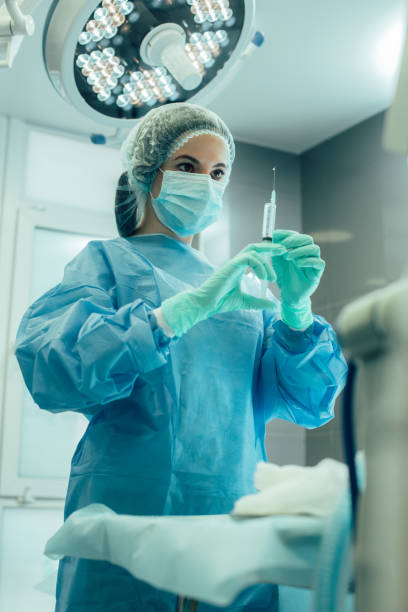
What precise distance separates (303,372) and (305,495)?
2.28 feet

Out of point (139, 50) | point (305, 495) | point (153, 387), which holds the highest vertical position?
point (139, 50)

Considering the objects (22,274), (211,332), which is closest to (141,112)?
(211,332)

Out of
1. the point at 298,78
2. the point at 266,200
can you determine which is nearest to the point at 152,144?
the point at 298,78

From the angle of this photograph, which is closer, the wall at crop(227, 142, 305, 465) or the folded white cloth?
the folded white cloth

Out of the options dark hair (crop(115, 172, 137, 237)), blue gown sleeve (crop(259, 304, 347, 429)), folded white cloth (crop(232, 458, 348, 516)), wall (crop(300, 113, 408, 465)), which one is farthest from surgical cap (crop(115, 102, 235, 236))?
wall (crop(300, 113, 408, 465))

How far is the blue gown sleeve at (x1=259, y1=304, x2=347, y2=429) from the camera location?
57.3 inches

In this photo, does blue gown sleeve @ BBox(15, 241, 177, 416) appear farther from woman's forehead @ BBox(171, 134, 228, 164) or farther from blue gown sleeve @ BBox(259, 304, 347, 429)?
woman's forehead @ BBox(171, 134, 228, 164)

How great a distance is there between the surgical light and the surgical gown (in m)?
0.30

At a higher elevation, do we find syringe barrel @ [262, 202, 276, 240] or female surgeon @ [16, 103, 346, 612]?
syringe barrel @ [262, 202, 276, 240]

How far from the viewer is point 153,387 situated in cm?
134

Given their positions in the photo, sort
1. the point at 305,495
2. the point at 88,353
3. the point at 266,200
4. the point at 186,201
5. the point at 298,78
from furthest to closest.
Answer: the point at 266,200, the point at 298,78, the point at 186,201, the point at 88,353, the point at 305,495

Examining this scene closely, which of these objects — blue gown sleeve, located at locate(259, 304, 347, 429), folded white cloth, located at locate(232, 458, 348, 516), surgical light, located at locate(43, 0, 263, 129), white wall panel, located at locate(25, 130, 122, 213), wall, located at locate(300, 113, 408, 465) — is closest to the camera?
folded white cloth, located at locate(232, 458, 348, 516)

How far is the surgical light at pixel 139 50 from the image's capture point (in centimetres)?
135

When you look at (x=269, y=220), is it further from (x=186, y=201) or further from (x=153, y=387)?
(x=153, y=387)
